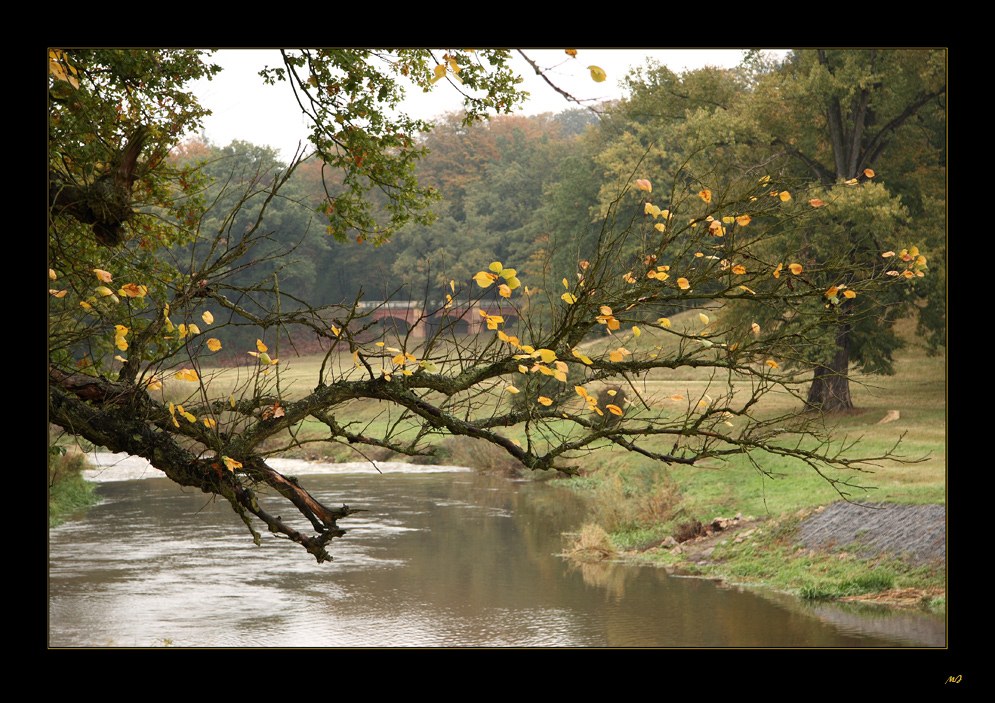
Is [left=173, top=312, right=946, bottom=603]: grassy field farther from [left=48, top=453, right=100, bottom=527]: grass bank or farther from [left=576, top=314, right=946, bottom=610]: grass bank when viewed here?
[left=48, top=453, right=100, bottom=527]: grass bank

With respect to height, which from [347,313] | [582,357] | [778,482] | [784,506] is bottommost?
[784,506]

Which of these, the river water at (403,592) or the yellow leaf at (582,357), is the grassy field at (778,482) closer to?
the river water at (403,592)

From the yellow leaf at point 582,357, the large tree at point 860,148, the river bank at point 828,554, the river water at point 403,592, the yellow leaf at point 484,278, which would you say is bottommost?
the river water at point 403,592

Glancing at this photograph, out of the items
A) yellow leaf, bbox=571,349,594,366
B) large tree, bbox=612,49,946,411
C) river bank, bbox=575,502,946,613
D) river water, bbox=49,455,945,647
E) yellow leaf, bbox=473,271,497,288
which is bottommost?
river water, bbox=49,455,945,647

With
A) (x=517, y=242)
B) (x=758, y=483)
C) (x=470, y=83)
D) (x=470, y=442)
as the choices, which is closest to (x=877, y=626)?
(x=758, y=483)

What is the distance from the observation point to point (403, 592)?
11734 mm

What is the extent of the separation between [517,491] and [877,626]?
9.55 m

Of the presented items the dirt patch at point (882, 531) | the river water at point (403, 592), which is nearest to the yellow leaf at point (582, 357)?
the river water at point (403, 592)

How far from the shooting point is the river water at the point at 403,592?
32.2 ft

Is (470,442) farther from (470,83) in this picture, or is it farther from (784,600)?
(470,83)

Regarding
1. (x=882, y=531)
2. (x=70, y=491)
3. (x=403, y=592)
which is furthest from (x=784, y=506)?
(x=70, y=491)

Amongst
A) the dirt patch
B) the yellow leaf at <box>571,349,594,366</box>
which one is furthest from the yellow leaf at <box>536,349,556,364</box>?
the dirt patch

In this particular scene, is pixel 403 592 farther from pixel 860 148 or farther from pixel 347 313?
pixel 860 148

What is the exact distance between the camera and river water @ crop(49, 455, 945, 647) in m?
9.80
